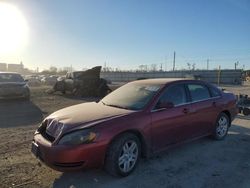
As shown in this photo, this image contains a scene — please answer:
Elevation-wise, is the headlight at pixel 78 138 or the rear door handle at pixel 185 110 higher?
the rear door handle at pixel 185 110

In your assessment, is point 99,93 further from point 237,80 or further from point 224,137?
point 237,80

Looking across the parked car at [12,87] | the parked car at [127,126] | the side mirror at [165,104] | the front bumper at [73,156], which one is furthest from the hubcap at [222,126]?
the parked car at [12,87]

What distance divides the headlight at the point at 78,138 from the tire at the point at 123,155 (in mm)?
396

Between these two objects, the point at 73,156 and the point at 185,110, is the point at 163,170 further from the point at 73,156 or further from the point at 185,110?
the point at 73,156

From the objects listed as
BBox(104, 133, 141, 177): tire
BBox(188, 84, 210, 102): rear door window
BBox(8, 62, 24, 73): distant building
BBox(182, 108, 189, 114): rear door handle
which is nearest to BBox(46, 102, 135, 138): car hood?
BBox(104, 133, 141, 177): tire

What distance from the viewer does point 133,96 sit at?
561 cm

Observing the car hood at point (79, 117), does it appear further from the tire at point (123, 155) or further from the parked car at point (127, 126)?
the tire at point (123, 155)

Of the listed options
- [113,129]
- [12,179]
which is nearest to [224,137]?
[113,129]

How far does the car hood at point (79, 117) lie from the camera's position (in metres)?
4.46

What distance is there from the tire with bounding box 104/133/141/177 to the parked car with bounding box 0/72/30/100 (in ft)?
38.1

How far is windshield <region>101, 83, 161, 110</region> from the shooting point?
5.26 metres

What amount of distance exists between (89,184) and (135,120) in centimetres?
121

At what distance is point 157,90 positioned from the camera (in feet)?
17.9

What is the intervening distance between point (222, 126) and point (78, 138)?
4.06m
